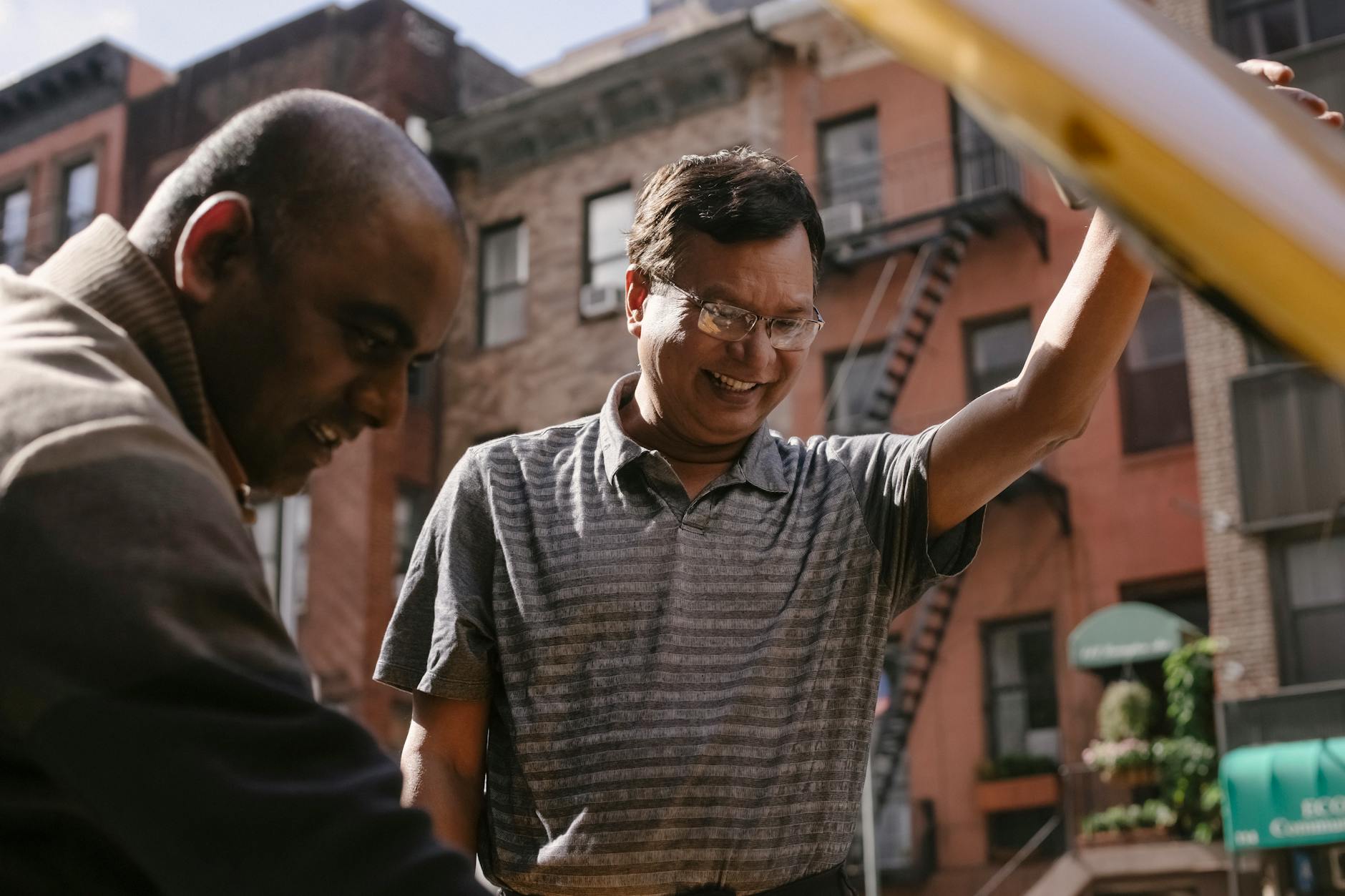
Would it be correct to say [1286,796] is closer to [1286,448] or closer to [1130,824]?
[1130,824]

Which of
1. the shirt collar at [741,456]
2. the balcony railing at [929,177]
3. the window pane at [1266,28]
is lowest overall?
the shirt collar at [741,456]

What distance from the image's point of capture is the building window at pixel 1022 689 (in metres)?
19.5


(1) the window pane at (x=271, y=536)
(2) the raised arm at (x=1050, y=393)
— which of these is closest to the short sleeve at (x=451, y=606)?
(2) the raised arm at (x=1050, y=393)

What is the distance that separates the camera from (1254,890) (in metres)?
17.0

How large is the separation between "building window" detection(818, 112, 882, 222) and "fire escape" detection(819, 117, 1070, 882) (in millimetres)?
21

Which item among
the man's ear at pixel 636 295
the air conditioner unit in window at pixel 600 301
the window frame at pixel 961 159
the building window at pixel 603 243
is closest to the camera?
the man's ear at pixel 636 295

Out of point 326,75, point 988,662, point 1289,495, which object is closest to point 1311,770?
point 1289,495

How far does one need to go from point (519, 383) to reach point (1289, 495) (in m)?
11.3

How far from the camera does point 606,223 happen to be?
976 inches

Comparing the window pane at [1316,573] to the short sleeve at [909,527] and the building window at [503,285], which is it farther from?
the short sleeve at [909,527]

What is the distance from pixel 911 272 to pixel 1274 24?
5051 mm

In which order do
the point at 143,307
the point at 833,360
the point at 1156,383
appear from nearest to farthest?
the point at 143,307 → the point at 1156,383 → the point at 833,360

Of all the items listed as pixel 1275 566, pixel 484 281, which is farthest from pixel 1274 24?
pixel 484 281

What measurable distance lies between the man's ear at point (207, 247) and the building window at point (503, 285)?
23644 millimetres
